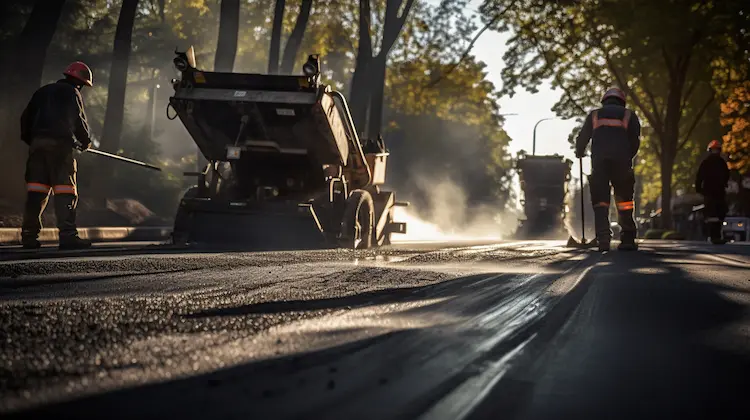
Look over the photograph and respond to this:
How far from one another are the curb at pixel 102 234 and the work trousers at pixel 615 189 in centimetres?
594

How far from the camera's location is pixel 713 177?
18.6 meters

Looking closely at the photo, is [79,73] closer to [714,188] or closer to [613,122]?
[613,122]

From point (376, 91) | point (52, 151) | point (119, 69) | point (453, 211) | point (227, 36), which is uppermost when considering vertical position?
point (227, 36)

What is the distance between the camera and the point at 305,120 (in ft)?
35.9

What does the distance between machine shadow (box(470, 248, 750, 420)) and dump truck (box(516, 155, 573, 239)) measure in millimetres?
31217

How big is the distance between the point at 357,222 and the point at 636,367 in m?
8.57

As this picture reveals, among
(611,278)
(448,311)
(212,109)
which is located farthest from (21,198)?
(448,311)

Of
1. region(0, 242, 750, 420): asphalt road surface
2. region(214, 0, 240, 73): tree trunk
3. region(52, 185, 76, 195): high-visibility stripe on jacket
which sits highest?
region(214, 0, 240, 73): tree trunk

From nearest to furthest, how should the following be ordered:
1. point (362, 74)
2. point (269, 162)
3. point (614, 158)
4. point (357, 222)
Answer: point (357, 222) < point (269, 162) < point (614, 158) < point (362, 74)

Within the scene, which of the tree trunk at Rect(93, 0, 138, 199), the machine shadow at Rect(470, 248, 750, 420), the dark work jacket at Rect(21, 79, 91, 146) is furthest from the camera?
the tree trunk at Rect(93, 0, 138, 199)

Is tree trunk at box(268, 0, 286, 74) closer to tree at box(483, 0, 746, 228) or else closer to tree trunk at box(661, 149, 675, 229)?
tree at box(483, 0, 746, 228)

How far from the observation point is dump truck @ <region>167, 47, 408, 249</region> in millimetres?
10711

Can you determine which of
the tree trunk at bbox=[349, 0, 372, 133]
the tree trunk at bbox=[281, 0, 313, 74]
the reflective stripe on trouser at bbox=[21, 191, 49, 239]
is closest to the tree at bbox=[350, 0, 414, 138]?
the tree trunk at bbox=[349, 0, 372, 133]

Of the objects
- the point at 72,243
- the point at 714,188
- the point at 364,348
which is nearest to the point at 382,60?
the point at 714,188
